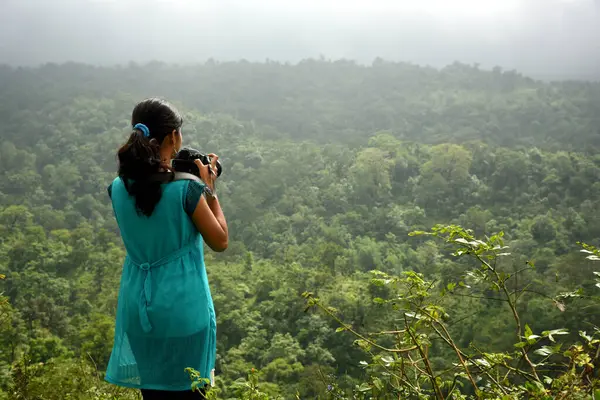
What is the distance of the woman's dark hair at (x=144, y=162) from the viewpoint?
1.10 meters

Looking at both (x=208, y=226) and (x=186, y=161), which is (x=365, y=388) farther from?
(x=186, y=161)

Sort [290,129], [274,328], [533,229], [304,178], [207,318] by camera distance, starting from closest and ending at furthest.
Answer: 1. [207,318]
2. [274,328]
3. [533,229]
4. [304,178]
5. [290,129]

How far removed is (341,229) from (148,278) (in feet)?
78.4

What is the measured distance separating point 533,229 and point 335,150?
17161 millimetres

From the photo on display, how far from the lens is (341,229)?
24906mm

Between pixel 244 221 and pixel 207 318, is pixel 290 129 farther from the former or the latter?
pixel 207 318

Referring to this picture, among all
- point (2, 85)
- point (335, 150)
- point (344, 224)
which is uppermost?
point (2, 85)

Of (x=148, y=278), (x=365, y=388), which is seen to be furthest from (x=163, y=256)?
(x=365, y=388)

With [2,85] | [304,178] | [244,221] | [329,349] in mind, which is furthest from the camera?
[2,85]

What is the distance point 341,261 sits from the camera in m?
17.6

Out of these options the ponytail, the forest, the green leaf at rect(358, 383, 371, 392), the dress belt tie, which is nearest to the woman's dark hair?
the ponytail

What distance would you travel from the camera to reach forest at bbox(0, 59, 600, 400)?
1310 millimetres

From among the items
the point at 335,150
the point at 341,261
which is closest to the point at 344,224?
the point at 341,261

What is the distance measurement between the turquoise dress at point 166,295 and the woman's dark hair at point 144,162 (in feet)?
0.07
